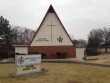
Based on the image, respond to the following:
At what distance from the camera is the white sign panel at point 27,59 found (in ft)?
67.2

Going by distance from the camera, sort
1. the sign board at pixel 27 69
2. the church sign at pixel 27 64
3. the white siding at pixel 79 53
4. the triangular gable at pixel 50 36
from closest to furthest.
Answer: the sign board at pixel 27 69 < the church sign at pixel 27 64 < the triangular gable at pixel 50 36 < the white siding at pixel 79 53

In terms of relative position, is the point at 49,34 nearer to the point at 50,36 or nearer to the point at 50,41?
the point at 50,36

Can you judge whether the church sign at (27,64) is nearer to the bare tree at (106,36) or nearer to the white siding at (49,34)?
the white siding at (49,34)

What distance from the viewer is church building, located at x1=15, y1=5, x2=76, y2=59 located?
1955 inches

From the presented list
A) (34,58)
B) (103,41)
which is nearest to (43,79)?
(34,58)

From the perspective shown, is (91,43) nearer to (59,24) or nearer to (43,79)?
(59,24)

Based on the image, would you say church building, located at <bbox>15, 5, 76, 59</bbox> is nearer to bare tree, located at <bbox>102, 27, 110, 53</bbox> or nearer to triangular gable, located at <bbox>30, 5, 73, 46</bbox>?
triangular gable, located at <bbox>30, 5, 73, 46</bbox>

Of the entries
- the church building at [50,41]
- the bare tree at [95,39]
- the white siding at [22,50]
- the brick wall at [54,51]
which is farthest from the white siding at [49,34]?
the bare tree at [95,39]

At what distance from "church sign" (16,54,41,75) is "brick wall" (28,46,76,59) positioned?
26.8 metres

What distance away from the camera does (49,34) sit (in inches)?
1962

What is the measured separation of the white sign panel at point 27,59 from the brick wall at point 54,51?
87.9 feet

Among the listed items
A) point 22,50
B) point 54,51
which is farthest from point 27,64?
point 22,50

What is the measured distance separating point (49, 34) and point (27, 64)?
94.5 ft

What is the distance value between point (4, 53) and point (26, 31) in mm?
54692
